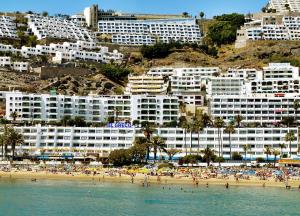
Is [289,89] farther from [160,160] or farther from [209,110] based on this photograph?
[160,160]

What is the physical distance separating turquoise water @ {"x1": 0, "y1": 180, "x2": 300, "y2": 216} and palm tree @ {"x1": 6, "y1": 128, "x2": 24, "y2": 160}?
15.1 m

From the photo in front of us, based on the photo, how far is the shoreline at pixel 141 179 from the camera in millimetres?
89312

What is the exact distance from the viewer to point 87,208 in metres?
70.1

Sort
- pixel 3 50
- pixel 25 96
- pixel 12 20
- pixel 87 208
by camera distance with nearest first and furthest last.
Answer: pixel 87 208 → pixel 25 96 → pixel 3 50 → pixel 12 20

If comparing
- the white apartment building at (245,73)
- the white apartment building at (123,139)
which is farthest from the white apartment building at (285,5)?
the white apartment building at (123,139)

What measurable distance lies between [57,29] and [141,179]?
278 ft

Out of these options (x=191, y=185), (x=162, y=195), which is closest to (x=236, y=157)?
(x=191, y=185)

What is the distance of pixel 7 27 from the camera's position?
543 ft

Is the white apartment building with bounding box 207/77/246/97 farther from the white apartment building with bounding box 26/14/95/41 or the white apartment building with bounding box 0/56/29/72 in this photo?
the white apartment building with bounding box 26/14/95/41

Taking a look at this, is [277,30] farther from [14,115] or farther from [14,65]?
[14,115]

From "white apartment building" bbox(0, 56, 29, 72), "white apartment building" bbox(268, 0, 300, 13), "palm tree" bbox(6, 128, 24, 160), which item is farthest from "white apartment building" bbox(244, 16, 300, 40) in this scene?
"palm tree" bbox(6, 128, 24, 160)

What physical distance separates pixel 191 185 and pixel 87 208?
22671 mm

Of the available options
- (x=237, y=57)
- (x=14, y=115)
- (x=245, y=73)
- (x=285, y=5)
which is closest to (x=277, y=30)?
(x=237, y=57)

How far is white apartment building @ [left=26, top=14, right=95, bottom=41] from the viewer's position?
549 feet
